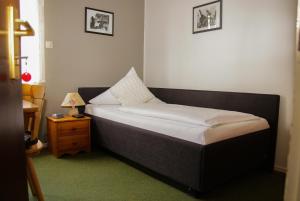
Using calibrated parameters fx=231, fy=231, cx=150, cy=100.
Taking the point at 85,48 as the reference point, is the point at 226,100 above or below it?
below

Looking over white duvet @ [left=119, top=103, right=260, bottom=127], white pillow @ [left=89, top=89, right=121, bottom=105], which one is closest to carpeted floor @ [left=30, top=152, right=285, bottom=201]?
white duvet @ [left=119, top=103, right=260, bottom=127]

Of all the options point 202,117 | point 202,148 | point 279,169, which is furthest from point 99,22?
point 279,169

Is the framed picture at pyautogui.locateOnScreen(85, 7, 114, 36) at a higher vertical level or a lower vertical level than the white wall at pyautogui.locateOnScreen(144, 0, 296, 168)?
higher

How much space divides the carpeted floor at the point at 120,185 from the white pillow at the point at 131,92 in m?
0.93

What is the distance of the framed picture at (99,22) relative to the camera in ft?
10.9

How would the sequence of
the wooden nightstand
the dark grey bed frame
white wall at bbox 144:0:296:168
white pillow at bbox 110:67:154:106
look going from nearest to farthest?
the dark grey bed frame
white wall at bbox 144:0:296:168
the wooden nightstand
white pillow at bbox 110:67:154:106

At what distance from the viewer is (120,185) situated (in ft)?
6.73

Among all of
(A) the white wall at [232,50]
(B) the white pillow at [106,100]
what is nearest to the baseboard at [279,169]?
(A) the white wall at [232,50]

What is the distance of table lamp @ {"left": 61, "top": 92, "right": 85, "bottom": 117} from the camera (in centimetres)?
291

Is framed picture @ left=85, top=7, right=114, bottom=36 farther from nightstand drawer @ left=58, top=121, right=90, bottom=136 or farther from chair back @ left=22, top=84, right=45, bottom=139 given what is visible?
nightstand drawer @ left=58, top=121, right=90, bottom=136

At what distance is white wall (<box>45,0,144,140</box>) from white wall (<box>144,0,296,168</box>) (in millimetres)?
296

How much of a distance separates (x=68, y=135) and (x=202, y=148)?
1713mm

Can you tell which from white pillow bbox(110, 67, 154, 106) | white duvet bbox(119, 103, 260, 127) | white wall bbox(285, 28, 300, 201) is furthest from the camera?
white pillow bbox(110, 67, 154, 106)

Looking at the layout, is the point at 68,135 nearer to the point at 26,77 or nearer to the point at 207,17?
the point at 26,77
